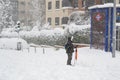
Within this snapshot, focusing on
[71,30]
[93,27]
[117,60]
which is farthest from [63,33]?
[117,60]

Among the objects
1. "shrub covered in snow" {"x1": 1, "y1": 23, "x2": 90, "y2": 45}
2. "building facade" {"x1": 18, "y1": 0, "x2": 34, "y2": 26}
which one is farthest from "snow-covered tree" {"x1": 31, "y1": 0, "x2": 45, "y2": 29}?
"shrub covered in snow" {"x1": 1, "y1": 23, "x2": 90, "y2": 45}

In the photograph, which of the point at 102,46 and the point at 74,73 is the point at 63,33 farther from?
the point at 74,73

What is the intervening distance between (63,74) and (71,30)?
19.1 metres

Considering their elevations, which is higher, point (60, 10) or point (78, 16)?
point (60, 10)

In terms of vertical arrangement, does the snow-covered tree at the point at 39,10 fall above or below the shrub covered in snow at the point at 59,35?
above

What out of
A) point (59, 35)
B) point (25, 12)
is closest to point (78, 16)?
point (59, 35)

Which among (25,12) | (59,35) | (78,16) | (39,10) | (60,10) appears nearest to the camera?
(59,35)

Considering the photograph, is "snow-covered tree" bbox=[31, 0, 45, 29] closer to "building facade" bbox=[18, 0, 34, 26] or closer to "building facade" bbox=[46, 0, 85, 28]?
"building facade" bbox=[18, 0, 34, 26]

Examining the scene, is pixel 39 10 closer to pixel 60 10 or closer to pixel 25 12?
pixel 25 12

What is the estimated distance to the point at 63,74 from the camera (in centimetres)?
1489

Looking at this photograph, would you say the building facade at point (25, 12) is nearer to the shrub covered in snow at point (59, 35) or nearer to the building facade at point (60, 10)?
the building facade at point (60, 10)

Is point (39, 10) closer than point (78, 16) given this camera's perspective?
No

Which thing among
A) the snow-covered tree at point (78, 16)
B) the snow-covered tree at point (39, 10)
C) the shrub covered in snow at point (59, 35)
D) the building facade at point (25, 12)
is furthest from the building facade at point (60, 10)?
the building facade at point (25, 12)

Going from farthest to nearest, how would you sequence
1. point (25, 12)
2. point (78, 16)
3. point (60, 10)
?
point (25, 12) → point (60, 10) → point (78, 16)
